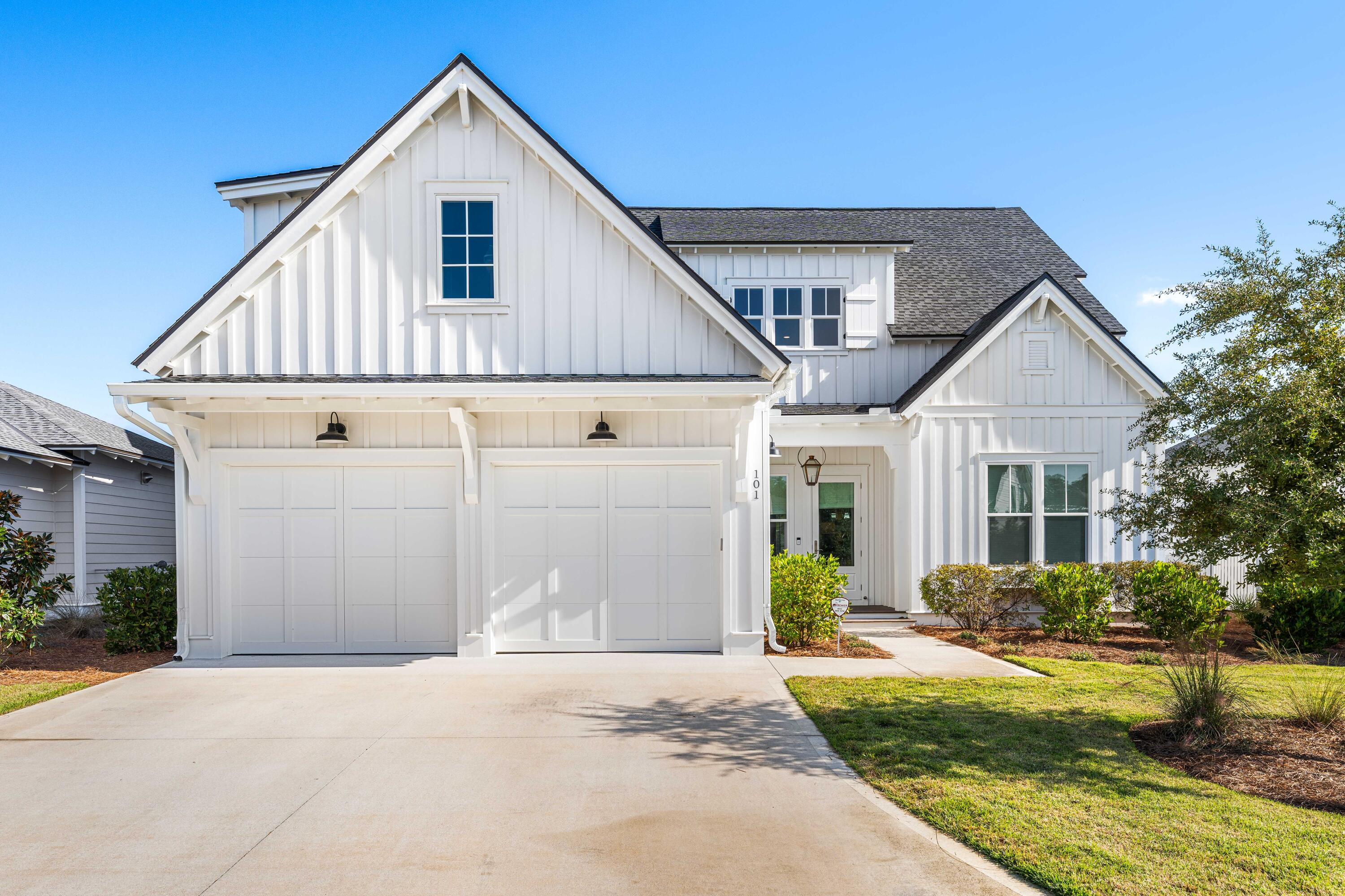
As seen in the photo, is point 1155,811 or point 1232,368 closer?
point 1155,811

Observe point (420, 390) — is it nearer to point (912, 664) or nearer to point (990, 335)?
point (912, 664)

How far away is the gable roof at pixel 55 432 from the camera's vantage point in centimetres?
1434

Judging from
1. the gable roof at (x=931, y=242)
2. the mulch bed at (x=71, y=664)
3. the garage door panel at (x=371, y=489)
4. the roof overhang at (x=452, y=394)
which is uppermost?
the gable roof at (x=931, y=242)

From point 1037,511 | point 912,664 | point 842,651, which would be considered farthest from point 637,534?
point 1037,511

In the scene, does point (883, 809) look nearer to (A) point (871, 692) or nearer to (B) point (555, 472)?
(A) point (871, 692)

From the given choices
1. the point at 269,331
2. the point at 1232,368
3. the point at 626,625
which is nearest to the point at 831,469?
the point at 626,625

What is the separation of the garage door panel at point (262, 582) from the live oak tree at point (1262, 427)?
9563mm

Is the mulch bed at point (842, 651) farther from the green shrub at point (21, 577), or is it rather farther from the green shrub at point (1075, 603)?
the green shrub at point (21, 577)

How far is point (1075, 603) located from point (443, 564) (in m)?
8.89

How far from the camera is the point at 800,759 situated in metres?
6.08

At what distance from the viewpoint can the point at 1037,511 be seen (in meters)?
13.2

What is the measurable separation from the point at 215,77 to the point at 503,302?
359 inches

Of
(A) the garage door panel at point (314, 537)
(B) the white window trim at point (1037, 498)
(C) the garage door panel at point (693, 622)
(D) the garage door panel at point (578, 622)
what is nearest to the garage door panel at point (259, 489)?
(A) the garage door panel at point (314, 537)

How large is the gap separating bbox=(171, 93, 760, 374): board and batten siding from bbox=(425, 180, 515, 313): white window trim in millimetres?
22
